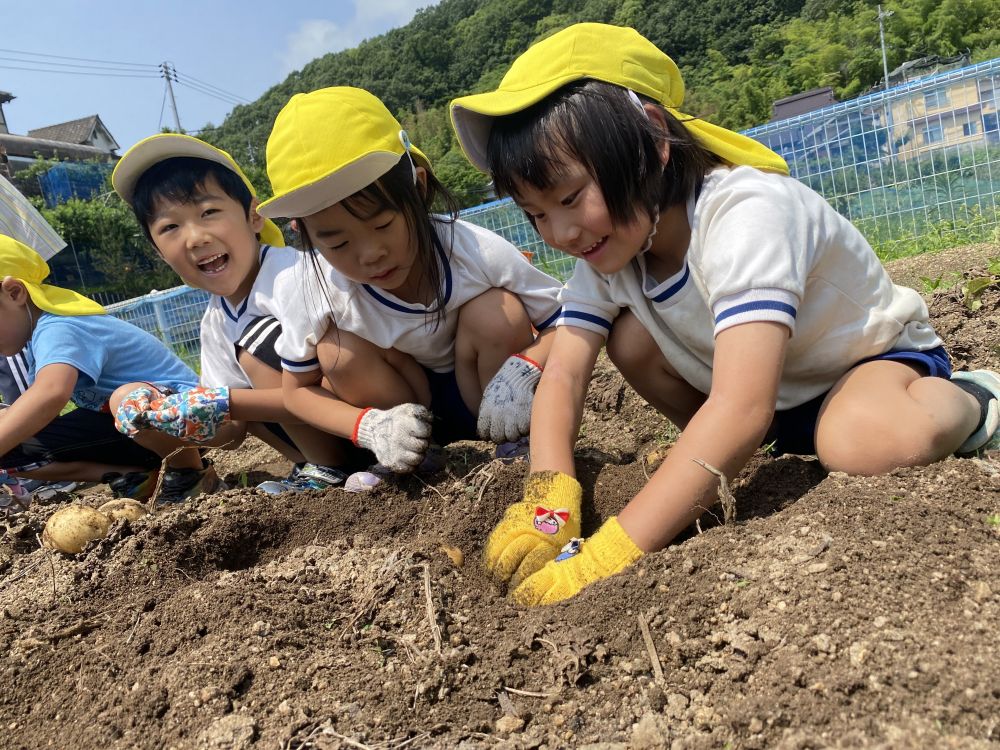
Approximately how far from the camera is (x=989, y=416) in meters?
1.59

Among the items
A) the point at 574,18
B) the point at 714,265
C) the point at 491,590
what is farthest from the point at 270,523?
the point at 574,18

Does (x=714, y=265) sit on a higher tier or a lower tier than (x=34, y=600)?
higher

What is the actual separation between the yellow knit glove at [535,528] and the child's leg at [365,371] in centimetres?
84

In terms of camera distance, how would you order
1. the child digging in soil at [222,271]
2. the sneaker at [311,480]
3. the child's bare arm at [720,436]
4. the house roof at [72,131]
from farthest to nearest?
the house roof at [72,131] → the child digging in soil at [222,271] → the sneaker at [311,480] → the child's bare arm at [720,436]

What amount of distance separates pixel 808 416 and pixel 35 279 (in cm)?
303

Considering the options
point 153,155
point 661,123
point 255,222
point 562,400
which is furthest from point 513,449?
point 153,155

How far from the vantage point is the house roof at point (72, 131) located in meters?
49.8

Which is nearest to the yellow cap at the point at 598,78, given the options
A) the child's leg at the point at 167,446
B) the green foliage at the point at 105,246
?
the child's leg at the point at 167,446

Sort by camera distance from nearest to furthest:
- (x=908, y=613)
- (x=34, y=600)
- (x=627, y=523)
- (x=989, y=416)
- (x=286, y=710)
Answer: (x=908, y=613) < (x=286, y=710) < (x=627, y=523) < (x=989, y=416) < (x=34, y=600)

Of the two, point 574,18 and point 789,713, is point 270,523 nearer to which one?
point 789,713

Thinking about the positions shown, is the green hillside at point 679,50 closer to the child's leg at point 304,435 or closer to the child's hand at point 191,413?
the child's leg at point 304,435

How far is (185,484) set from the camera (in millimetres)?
2928

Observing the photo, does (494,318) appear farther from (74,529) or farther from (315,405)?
(74,529)

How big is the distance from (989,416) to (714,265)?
701 millimetres
